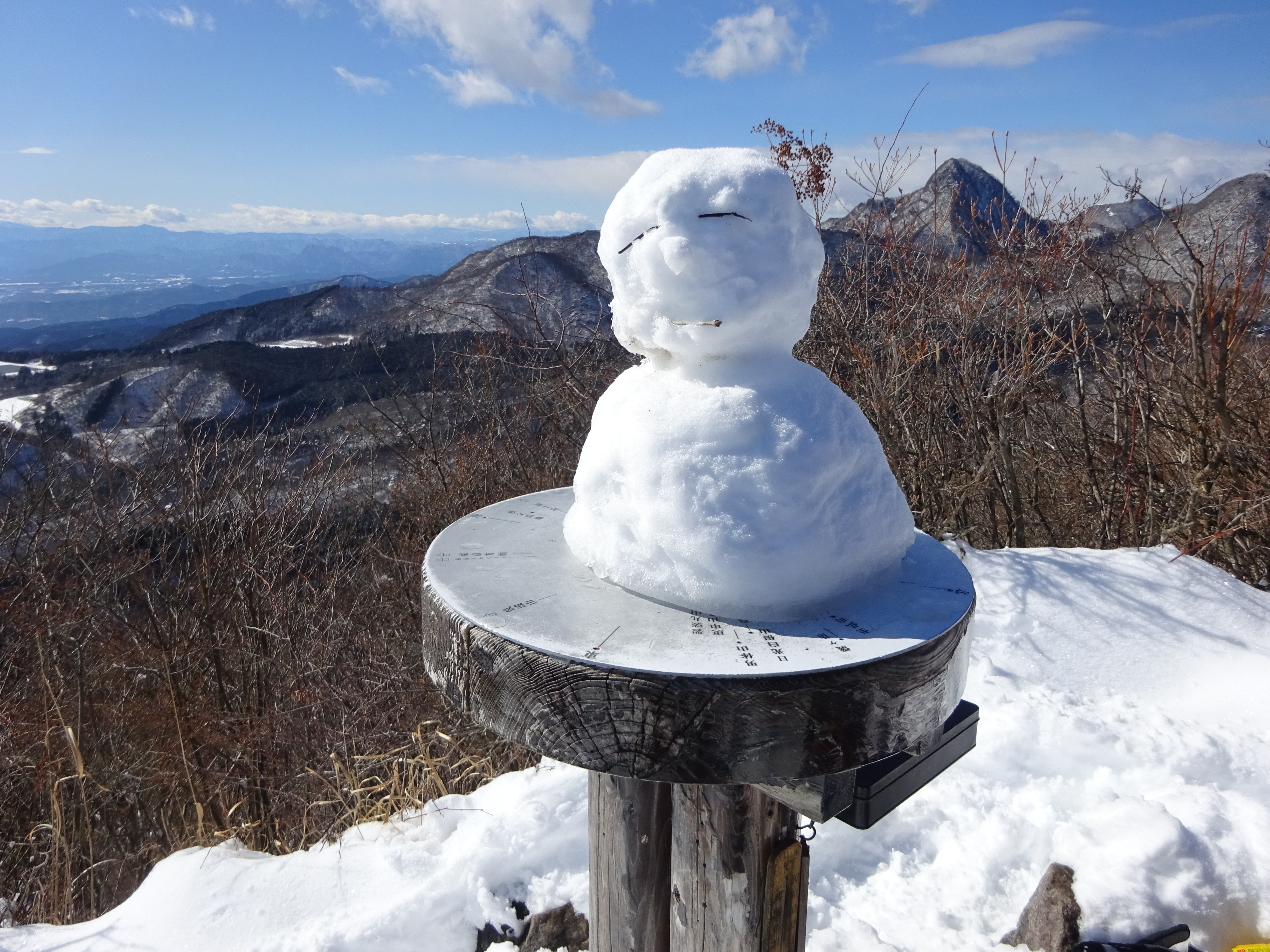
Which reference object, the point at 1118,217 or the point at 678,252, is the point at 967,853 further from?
the point at 1118,217

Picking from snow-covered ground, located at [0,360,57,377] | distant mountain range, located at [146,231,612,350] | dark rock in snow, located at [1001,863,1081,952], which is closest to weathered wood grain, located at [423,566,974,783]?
distant mountain range, located at [146,231,612,350]

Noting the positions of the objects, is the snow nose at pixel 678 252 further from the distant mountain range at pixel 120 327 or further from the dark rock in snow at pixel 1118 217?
the distant mountain range at pixel 120 327

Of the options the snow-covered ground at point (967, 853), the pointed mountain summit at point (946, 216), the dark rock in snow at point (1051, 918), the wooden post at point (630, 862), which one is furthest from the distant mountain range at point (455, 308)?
the wooden post at point (630, 862)

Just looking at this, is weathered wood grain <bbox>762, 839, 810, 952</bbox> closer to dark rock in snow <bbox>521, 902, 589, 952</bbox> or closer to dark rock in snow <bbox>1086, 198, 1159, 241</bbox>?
dark rock in snow <bbox>521, 902, 589, 952</bbox>

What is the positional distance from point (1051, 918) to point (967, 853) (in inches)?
14.2

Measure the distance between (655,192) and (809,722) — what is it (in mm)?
1032

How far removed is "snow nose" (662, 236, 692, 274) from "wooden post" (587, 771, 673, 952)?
3.67 ft

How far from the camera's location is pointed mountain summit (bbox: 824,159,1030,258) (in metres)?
5.59

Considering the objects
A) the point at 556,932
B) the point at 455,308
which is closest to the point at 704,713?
Answer: the point at 556,932

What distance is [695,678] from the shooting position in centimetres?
112

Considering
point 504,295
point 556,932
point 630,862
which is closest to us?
point 630,862

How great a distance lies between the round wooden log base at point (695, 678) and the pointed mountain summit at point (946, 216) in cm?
493

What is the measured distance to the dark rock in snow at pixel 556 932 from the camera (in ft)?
7.88

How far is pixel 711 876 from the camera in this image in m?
1.59
